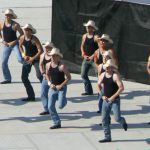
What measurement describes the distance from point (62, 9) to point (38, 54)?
Result: 3.78 meters

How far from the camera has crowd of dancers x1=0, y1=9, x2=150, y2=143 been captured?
14445 mm

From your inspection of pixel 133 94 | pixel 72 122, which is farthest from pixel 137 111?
pixel 72 122

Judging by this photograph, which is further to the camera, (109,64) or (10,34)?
(10,34)

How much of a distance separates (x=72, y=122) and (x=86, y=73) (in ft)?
7.06

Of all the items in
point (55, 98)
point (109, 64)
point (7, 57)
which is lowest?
point (7, 57)

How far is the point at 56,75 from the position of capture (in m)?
→ 15.1

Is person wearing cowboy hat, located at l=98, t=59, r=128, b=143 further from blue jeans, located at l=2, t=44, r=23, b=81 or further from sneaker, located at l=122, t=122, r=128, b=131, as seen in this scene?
blue jeans, located at l=2, t=44, r=23, b=81

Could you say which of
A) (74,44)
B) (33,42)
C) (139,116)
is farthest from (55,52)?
(74,44)

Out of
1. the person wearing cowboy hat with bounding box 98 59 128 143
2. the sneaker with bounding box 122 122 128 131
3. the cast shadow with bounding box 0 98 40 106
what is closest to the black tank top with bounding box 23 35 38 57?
the cast shadow with bounding box 0 98 40 106

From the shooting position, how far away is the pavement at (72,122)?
14680 mm

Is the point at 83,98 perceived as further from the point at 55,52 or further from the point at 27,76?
the point at 55,52

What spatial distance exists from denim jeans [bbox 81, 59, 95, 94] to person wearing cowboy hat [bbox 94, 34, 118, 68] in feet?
2.53

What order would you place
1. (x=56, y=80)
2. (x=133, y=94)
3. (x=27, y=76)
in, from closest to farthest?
1. (x=56, y=80)
2. (x=27, y=76)
3. (x=133, y=94)

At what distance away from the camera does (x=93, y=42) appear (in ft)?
56.7
